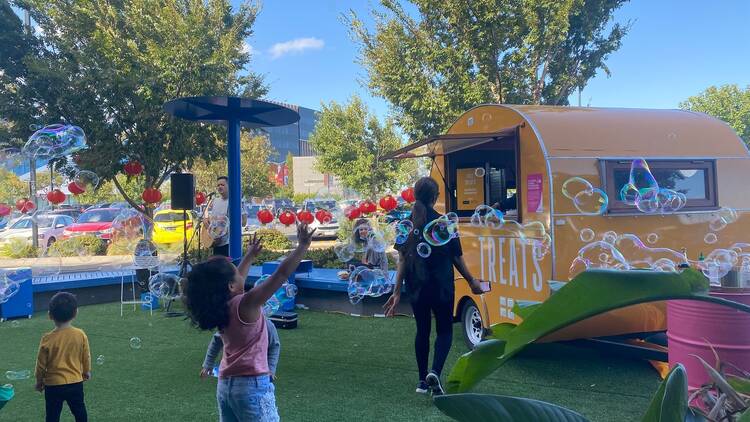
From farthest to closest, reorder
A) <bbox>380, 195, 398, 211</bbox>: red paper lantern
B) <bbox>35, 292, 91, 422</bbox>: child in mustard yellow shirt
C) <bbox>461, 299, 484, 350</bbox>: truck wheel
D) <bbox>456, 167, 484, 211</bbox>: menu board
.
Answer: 1. <bbox>380, 195, 398, 211</bbox>: red paper lantern
2. <bbox>456, 167, 484, 211</bbox>: menu board
3. <bbox>461, 299, 484, 350</bbox>: truck wheel
4. <bbox>35, 292, 91, 422</bbox>: child in mustard yellow shirt

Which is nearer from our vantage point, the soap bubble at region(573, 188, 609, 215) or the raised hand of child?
Result: the raised hand of child

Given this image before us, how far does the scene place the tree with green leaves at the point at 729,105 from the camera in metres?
36.8

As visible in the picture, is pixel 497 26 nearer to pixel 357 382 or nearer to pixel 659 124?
pixel 659 124

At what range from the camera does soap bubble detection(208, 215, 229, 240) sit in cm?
885

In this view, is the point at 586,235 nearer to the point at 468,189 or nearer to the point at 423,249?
the point at 423,249

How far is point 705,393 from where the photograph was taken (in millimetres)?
1347

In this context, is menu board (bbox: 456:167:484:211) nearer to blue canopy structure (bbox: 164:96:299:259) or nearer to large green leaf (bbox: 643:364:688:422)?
blue canopy structure (bbox: 164:96:299:259)

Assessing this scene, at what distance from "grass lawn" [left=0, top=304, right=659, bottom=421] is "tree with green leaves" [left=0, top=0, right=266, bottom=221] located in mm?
5656

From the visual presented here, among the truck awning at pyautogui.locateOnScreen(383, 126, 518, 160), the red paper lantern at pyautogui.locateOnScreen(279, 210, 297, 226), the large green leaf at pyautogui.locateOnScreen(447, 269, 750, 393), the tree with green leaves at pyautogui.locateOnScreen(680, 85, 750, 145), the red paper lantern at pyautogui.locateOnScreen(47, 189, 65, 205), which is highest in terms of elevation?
the tree with green leaves at pyautogui.locateOnScreen(680, 85, 750, 145)

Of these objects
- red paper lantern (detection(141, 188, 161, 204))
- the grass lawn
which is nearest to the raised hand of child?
the grass lawn

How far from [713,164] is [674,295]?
6.03 meters

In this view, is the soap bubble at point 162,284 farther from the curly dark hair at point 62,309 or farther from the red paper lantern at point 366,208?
the curly dark hair at point 62,309

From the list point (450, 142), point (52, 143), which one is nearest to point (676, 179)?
point (450, 142)

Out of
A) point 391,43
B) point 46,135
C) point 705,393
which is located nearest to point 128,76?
point 46,135
